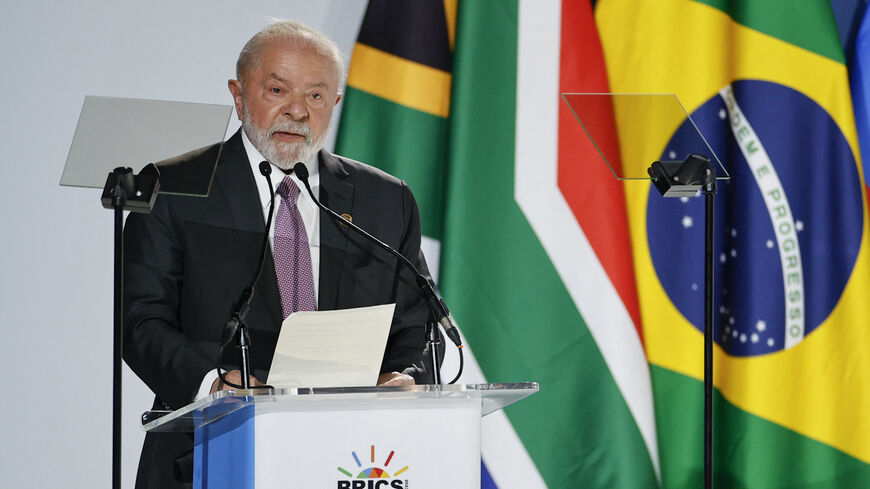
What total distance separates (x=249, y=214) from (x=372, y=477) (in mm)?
912

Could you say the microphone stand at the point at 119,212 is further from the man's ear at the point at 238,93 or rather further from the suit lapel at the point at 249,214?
the man's ear at the point at 238,93

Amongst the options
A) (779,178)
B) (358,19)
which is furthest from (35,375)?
(779,178)

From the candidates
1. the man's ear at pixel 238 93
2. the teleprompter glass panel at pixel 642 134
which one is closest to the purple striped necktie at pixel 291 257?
the man's ear at pixel 238 93

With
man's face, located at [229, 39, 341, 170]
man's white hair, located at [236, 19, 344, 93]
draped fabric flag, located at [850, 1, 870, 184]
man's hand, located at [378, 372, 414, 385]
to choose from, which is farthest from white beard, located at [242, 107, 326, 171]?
draped fabric flag, located at [850, 1, 870, 184]

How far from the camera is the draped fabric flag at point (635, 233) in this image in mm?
2807

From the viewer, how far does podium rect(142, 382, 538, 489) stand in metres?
1.27

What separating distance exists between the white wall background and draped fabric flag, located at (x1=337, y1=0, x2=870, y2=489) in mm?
583

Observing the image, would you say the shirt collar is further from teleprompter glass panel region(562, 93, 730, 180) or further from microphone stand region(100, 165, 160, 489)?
teleprompter glass panel region(562, 93, 730, 180)

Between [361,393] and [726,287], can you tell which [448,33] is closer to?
[726,287]

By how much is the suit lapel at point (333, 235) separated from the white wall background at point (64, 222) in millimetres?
871

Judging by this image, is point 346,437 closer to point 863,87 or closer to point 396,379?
point 396,379

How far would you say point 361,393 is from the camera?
129cm

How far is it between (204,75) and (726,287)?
1.71 m

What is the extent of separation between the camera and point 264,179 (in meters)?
2.11
